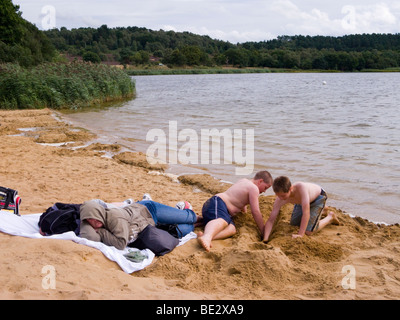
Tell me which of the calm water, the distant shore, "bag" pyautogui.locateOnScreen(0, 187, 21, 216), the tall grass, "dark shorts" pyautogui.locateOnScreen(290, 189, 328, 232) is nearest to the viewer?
"bag" pyautogui.locateOnScreen(0, 187, 21, 216)

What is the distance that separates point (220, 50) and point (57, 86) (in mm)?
117613

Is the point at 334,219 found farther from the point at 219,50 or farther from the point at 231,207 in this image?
the point at 219,50

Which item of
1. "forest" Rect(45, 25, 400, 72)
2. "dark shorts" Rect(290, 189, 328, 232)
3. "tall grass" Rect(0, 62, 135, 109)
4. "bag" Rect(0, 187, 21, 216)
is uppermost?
"forest" Rect(45, 25, 400, 72)

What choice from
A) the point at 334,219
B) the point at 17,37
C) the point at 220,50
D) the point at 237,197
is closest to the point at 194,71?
the point at 220,50

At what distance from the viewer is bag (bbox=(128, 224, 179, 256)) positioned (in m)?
4.73

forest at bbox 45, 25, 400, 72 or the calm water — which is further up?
forest at bbox 45, 25, 400, 72

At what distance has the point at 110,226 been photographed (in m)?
4.68

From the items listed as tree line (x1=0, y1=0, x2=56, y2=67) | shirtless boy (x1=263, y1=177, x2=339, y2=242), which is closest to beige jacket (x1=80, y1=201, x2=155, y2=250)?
shirtless boy (x1=263, y1=177, x2=339, y2=242)

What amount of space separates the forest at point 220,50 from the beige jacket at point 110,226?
254 ft

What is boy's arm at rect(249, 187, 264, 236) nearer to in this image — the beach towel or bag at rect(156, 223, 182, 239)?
the beach towel

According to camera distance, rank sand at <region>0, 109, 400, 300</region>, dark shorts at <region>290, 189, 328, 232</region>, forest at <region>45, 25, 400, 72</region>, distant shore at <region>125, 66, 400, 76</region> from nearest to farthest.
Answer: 1. sand at <region>0, 109, 400, 300</region>
2. dark shorts at <region>290, 189, 328, 232</region>
3. distant shore at <region>125, 66, 400, 76</region>
4. forest at <region>45, 25, 400, 72</region>

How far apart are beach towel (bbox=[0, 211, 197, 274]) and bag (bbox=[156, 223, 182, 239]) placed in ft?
0.34
